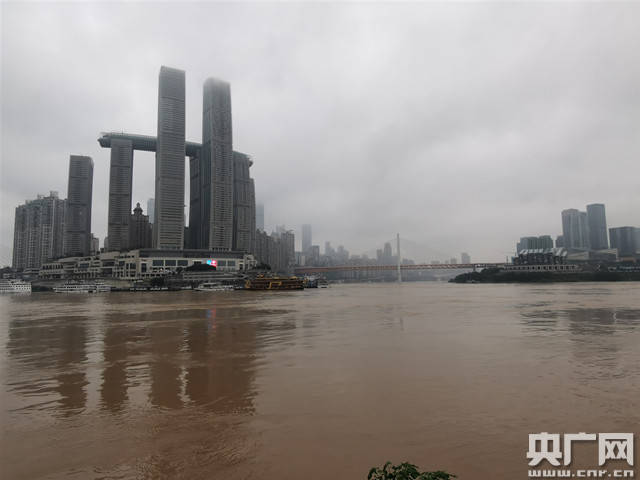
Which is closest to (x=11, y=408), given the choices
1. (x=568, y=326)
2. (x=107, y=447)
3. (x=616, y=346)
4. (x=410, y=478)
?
(x=107, y=447)

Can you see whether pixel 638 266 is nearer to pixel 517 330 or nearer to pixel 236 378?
pixel 517 330

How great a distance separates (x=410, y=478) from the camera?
4699mm

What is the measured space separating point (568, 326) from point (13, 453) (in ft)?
106

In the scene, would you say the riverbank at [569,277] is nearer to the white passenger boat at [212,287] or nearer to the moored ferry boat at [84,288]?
the white passenger boat at [212,287]

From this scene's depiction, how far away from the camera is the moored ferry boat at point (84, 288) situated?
14575cm

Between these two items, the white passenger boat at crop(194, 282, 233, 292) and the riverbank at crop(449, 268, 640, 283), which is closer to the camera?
the white passenger boat at crop(194, 282, 233, 292)

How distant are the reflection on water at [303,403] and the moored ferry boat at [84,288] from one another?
482 feet

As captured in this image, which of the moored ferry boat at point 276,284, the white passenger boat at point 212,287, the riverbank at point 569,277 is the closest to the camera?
the moored ferry boat at point 276,284

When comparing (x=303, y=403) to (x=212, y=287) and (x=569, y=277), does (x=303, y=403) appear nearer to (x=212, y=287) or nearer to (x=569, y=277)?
(x=212, y=287)

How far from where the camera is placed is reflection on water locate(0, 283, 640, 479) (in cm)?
763

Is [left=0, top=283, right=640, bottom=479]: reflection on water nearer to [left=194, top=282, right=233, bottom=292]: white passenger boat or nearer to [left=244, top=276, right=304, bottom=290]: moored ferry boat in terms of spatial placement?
[left=244, top=276, right=304, bottom=290]: moored ferry boat

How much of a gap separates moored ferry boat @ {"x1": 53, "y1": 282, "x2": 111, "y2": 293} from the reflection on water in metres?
147

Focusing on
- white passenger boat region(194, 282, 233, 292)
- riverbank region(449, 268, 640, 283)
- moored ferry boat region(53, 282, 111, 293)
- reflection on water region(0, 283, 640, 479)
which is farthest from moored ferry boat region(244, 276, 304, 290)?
riverbank region(449, 268, 640, 283)

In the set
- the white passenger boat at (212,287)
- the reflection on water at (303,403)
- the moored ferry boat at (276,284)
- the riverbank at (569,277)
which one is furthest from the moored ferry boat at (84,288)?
the riverbank at (569,277)
